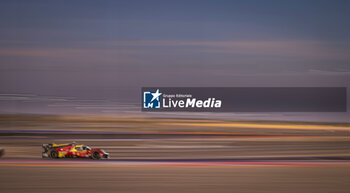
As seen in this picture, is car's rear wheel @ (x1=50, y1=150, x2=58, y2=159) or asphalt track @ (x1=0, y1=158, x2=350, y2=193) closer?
asphalt track @ (x1=0, y1=158, x2=350, y2=193)

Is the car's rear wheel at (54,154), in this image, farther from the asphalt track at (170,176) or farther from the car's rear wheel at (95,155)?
the car's rear wheel at (95,155)

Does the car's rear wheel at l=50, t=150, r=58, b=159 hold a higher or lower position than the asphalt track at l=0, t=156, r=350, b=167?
higher

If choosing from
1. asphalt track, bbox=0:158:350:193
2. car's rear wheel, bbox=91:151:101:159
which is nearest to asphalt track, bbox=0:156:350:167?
asphalt track, bbox=0:158:350:193

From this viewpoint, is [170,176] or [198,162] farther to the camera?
[198,162]

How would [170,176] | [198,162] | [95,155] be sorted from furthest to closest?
[95,155]
[198,162]
[170,176]

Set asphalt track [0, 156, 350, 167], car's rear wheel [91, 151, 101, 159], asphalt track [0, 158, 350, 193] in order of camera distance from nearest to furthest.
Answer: asphalt track [0, 158, 350, 193], asphalt track [0, 156, 350, 167], car's rear wheel [91, 151, 101, 159]

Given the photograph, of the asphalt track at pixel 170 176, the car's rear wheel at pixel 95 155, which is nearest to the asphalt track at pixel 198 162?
the asphalt track at pixel 170 176

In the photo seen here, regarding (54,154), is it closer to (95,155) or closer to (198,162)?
(95,155)

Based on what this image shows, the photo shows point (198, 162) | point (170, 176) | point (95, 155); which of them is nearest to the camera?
point (170, 176)

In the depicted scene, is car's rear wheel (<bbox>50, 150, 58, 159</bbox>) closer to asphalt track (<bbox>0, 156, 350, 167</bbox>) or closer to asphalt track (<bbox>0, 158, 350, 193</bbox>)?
asphalt track (<bbox>0, 156, 350, 167</bbox>)

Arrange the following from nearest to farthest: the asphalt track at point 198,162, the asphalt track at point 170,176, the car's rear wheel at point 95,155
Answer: the asphalt track at point 170,176 → the asphalt track at point 198,162 → the car's rear wheel at point 95,155

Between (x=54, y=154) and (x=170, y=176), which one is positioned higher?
(x=54, y=154)

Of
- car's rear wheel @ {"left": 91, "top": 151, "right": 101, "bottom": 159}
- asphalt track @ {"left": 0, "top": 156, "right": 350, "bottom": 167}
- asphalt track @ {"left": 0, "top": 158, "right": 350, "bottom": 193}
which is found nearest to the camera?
asphalt track @ {"left": 0, "top": 158, "right": 350, "bottom": 193}

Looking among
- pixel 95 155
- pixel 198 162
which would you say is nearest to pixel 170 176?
pixel 198 162
